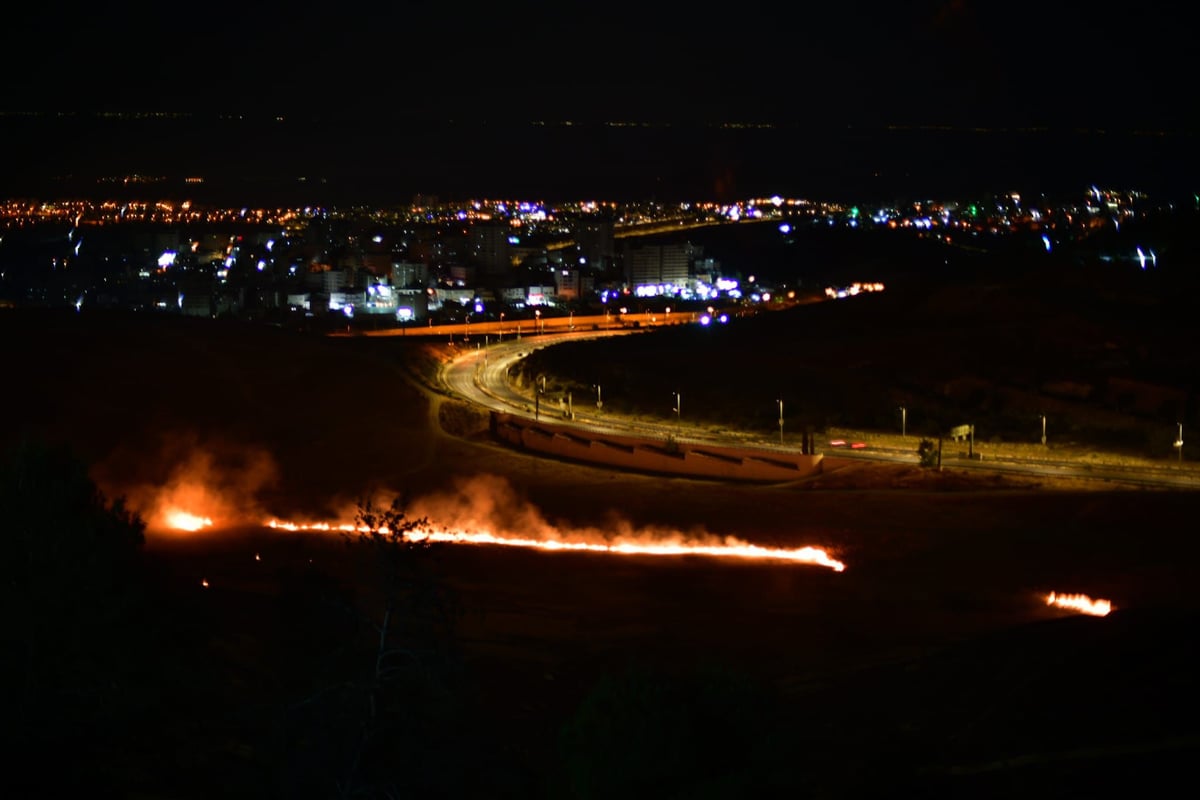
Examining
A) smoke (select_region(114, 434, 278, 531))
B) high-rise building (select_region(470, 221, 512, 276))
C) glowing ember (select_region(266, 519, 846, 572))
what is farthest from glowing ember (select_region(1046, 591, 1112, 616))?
high-rise building (select_region(470, 221, 512, 276))

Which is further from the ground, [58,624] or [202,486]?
[202,486]

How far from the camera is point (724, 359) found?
4369 cm

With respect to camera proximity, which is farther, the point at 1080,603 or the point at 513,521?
the point at 513,521

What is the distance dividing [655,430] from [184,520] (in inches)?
558

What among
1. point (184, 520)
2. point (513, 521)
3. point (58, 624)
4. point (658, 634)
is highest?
point (58, 624)

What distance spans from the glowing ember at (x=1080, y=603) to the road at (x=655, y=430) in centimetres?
872

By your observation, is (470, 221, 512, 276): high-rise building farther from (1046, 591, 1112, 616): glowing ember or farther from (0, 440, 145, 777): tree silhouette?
(0, 440, 145, 777): tree silhouette

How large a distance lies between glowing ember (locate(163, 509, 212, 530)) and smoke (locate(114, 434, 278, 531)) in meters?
0.05

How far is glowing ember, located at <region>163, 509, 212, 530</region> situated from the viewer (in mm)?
21641

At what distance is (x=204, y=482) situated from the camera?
2506 cm

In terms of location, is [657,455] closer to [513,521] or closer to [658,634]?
[513,521]

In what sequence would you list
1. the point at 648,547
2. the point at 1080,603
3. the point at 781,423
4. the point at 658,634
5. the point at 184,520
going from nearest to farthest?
the point at 658,634 → the point at 1080,603 → the point at 648,547 → the point at 184,520 → the point at 781,423

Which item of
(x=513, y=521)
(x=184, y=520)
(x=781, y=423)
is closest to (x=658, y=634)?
(x=513, y=521)

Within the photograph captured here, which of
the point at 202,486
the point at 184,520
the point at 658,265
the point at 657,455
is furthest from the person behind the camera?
the point at 658,265
